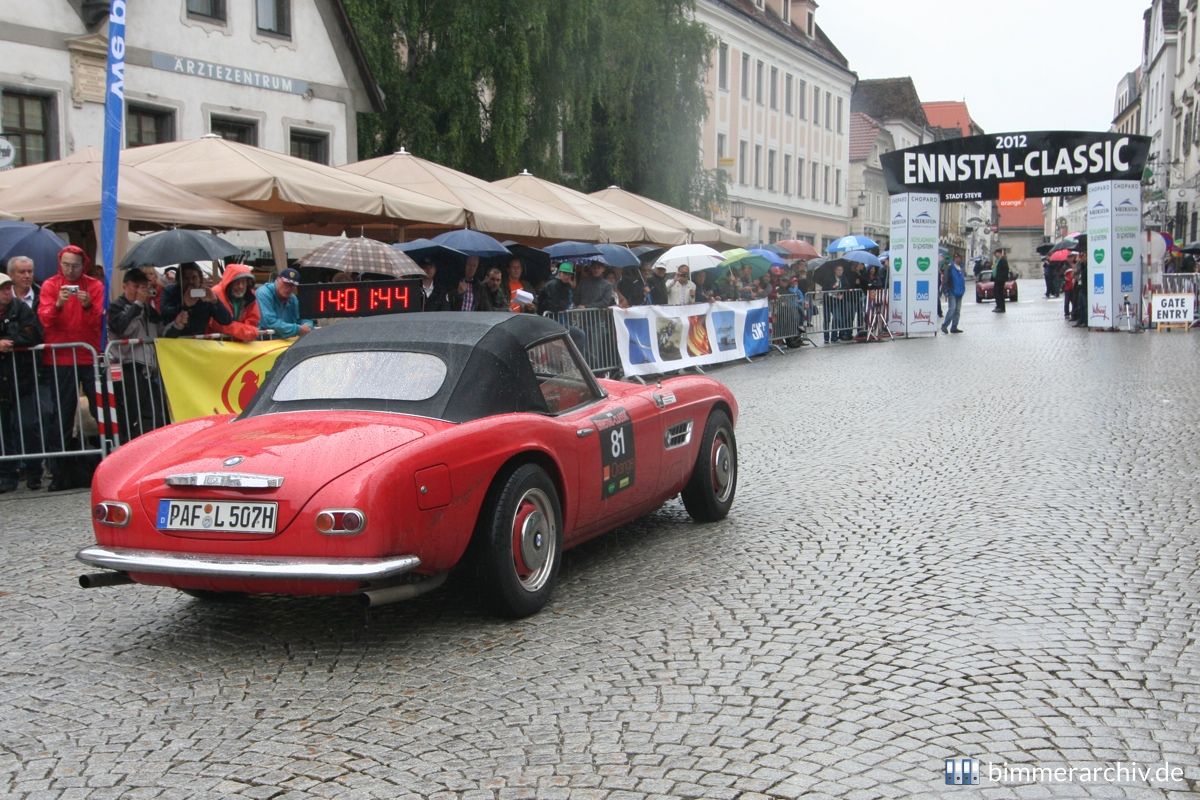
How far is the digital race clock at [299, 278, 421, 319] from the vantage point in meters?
10.9

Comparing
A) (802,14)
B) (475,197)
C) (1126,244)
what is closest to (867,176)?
(802,14)

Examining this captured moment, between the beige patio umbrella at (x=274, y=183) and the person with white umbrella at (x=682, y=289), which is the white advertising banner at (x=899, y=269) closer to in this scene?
the person with white umbrella at (x=682, y=289)

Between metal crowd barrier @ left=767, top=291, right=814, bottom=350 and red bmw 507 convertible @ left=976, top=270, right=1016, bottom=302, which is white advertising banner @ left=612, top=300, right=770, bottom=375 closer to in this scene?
metal crowd barrier @ left=767, top=291, right=814, bottom=350

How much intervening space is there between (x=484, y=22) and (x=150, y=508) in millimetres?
22350

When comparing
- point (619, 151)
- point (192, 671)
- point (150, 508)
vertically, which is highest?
point (619, 151)

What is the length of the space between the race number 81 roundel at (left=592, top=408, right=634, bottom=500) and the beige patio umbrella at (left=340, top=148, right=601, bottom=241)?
1086 cm

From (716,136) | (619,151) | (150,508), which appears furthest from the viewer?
(716,136)

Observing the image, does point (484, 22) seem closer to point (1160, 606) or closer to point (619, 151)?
point (619, 151)

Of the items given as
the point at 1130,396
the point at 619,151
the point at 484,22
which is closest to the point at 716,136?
the point at 619,151

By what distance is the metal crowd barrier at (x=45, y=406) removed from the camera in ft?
31.7

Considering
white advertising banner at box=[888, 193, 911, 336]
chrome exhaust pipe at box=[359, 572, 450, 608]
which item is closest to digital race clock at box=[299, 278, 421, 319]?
chrome exhaust pipe at box=[359, 572, 450, 608]

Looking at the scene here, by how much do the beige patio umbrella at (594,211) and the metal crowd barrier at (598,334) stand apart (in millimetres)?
4091

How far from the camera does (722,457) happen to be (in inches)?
317

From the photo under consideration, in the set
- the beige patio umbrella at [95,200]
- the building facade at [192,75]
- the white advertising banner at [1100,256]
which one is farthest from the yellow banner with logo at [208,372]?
the white advertising banner at [1100,256]
